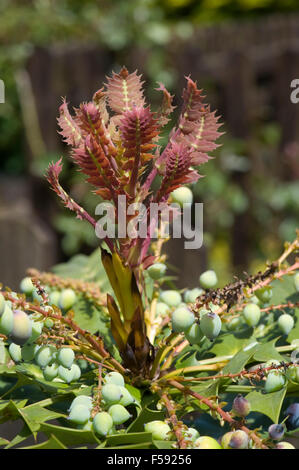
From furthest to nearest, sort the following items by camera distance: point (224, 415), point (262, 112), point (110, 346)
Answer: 1. point (262, 112)
2. point (110, 346)
3. point (224, 415)

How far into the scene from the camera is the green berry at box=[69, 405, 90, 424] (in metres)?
0.47

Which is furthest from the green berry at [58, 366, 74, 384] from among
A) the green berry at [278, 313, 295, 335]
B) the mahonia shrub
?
the green berry at [278, 313, 295, 335]

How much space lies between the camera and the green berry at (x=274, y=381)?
19.5 inches

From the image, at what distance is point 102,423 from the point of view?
0.47 meters

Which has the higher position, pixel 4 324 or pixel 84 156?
pixel 84 156

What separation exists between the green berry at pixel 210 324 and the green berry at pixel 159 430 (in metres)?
0.08

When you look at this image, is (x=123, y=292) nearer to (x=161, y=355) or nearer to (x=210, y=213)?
(x=161, y=355)

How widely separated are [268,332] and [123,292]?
0.18 meters

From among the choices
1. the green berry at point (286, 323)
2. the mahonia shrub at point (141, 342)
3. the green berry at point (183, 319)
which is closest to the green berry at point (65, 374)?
the mahonia shrub at point (141, 342)

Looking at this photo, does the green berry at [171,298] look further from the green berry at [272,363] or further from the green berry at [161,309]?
the green berry at [272,363]

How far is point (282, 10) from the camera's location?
407 centimetres

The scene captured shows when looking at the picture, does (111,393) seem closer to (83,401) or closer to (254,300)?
(83,401)

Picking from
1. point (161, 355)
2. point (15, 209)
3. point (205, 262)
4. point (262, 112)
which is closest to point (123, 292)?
point (161, 355)

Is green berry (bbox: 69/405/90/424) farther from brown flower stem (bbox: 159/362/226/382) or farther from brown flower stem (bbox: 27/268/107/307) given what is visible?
brown flower stem (bbox: 27/268/107/307)
